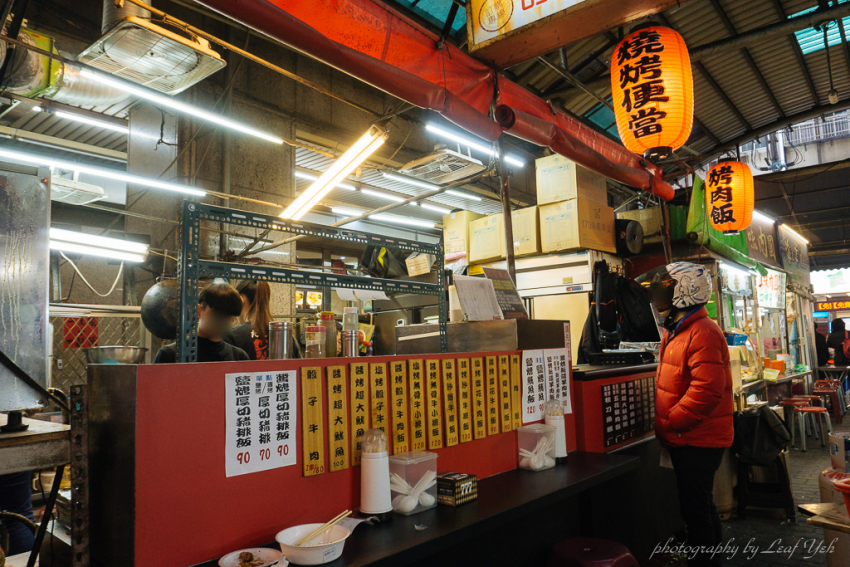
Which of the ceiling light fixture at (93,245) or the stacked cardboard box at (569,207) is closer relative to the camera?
the ceiling light fixture at (93,245)

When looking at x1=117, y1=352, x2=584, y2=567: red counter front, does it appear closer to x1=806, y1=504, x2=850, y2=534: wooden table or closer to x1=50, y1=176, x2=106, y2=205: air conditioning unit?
x1=806, y1=504, x2=850, y2=534: wooden table

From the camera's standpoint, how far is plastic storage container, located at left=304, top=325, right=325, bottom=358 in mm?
2137

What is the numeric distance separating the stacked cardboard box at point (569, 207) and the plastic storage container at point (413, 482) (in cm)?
498

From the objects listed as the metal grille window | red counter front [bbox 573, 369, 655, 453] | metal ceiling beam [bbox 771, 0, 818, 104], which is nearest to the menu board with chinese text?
red counter front [bbox 573, 369, 655, 453]

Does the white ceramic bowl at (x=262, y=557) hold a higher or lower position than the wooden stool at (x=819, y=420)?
higher

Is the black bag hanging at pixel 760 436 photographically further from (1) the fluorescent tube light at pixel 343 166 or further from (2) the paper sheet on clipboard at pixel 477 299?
(1) the fluorescent tube light at pixel 343 166

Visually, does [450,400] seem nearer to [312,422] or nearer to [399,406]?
[399,406]

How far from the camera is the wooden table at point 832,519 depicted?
2.15 meters

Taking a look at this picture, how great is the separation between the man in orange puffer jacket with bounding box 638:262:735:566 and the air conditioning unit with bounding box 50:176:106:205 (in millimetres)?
6884

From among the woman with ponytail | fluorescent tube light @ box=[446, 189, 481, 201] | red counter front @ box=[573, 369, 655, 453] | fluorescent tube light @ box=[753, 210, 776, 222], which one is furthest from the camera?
fluorescent tube light @ box=[753, 210, 776, 222]

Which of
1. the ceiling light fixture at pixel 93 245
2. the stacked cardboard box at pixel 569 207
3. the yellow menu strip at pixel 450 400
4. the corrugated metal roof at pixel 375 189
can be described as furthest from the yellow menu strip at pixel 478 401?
the corrugated metal roof at pixel 375 189

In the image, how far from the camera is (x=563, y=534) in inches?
117

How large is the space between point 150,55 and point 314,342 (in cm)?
320

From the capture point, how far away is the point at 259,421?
169cm
